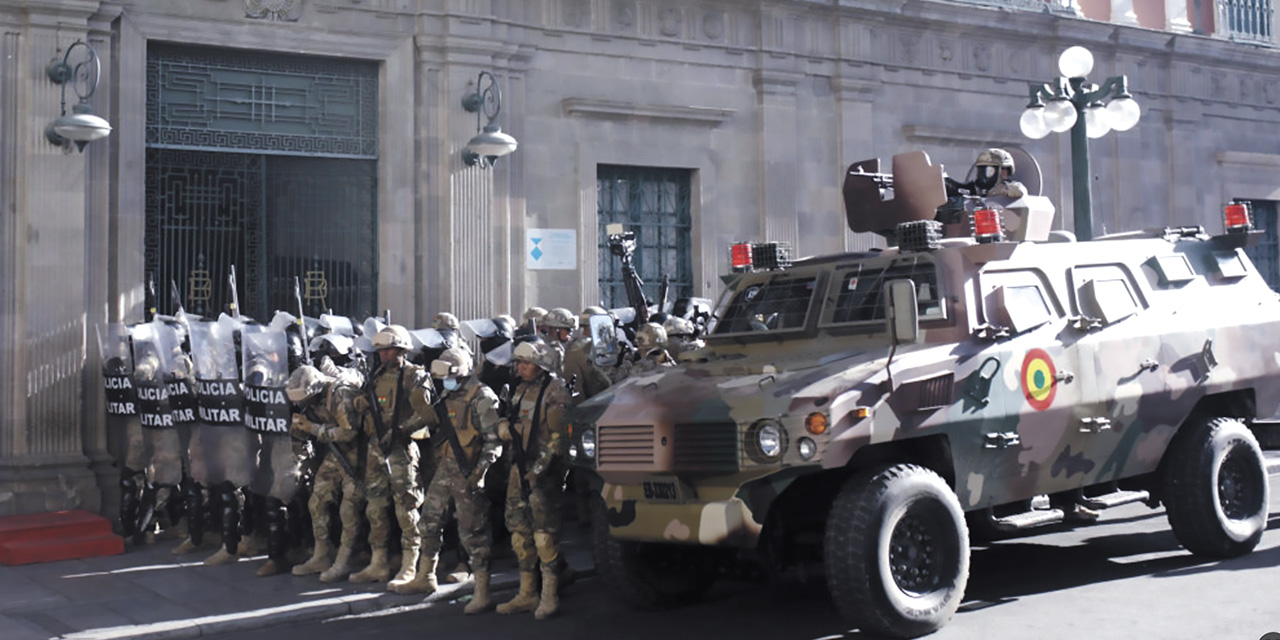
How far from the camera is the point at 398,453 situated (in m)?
9.23

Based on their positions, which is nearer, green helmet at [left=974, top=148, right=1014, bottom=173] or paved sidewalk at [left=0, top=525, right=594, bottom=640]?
paved sidewalk at [left=0, top=525, right=594, bottom=640]

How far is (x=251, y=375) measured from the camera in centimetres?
1022

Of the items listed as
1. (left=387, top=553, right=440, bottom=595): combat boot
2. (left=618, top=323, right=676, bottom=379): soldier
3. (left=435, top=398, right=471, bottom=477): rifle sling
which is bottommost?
(left=387, top=553, right=440, bottom=595): combat boot

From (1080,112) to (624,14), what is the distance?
5539 millimetres

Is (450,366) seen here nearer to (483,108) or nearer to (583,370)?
(583,370)

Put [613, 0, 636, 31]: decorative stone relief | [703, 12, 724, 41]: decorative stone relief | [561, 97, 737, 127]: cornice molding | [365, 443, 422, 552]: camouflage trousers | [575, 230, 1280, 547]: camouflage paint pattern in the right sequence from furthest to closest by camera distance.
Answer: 1. [703, 12, 724, 41]: decorative stone relief
2. [613, 0, 636, 31]: decorative stone relief
3. [561, 97, 737, 127]: cornice molding
4. [365, 443, 422, 552]: camouflage trousers
5. [575, 230, 1280, 547]: camouflage paint pattern

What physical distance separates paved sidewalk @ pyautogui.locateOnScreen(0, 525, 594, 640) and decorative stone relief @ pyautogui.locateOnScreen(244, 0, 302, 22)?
5.86m

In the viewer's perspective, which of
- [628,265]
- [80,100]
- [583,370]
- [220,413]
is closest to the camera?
[220,413]

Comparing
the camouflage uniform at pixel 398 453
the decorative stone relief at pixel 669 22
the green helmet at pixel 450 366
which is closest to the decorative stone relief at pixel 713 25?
the decorative stone relief at pixel 669 22

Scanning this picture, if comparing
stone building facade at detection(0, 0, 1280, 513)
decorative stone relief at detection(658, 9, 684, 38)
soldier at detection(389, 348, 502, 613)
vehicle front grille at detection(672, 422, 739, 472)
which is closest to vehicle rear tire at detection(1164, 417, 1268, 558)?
vehicle front grille at detection(672, 422, 739, 472)

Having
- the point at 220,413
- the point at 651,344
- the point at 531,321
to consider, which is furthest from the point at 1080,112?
the point at 220,413

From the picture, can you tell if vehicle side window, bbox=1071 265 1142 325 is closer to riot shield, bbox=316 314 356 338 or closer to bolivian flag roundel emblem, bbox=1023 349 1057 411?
bolivian flag roundel emblem, bbox=1023 349 1057 411

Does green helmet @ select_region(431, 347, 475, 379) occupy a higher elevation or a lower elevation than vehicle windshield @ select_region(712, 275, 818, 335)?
lower

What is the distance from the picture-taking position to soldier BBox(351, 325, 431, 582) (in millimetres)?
9156
